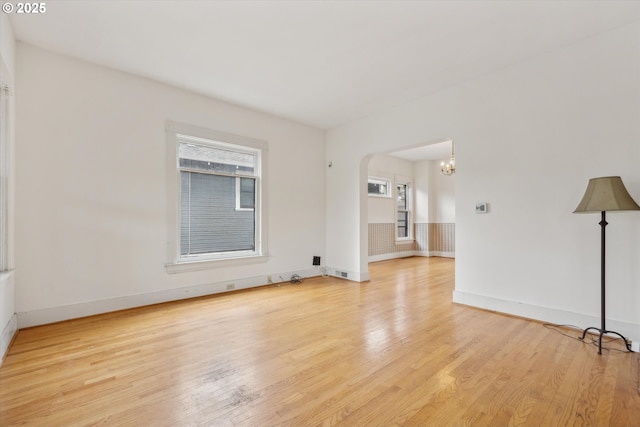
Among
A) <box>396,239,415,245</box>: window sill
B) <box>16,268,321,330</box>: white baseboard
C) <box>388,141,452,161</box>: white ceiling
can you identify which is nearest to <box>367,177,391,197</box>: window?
<box>388,141,452,161</box>: white ceiling

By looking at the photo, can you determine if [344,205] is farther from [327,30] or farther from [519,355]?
[519,355]

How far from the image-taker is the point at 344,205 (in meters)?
5.54

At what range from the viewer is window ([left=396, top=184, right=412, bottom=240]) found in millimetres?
8836

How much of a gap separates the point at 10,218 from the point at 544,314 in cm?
543

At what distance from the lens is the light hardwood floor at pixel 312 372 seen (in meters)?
1.70

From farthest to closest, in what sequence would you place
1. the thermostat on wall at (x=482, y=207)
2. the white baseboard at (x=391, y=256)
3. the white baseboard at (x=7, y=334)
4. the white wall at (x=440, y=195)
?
1. the white wall at (x=440, y=195)
2. the white baseboard at (x=391, y=256)
3. the thermostat on wall at (x=482, y=207)
4. the white baseboard at (x=7, y=334)

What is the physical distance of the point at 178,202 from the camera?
4066mm

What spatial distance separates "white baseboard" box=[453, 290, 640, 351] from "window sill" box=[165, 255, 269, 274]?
299 centimetres

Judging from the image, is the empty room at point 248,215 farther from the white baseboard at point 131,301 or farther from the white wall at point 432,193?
the white wall at point 432,193

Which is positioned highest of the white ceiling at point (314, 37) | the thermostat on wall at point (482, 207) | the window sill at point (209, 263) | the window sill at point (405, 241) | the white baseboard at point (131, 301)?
the white ceiling at point (314, 37)

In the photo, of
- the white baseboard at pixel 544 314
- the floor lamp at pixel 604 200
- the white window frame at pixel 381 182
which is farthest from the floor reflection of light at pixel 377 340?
the white window frame at pixel 381 182

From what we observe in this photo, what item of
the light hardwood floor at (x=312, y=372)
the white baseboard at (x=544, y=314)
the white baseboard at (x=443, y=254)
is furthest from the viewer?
the white baseboard at (x=443, y=254)

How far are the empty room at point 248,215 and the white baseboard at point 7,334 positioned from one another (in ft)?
0.12

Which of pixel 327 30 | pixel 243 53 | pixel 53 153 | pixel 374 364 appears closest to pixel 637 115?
pixel 327 30
